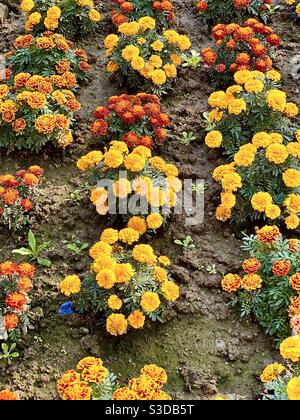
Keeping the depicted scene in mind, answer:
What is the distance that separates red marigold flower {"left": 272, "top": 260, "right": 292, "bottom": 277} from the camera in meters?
4.30

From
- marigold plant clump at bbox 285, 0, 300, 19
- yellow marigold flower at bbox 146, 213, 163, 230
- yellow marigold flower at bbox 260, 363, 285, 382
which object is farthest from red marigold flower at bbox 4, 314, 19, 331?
marigold plant clump at bbox 285, 0, 300, 19

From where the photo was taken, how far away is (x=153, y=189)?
4930mm

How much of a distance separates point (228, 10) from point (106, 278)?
4.40 m

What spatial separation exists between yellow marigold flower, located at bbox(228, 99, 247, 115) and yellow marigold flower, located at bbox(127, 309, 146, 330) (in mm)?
2335

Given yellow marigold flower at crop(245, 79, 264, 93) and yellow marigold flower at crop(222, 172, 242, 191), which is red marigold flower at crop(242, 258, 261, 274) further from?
yellow marigold flower at crop(245, 79, 264, 93)

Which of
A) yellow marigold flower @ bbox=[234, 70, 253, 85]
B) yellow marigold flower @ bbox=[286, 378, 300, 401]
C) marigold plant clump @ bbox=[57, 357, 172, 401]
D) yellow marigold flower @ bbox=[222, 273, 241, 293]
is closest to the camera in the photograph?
yellow marigold flower @ bbox=[286, 378, 300, 401]

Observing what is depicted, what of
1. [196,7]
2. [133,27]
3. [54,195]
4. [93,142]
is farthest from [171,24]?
[54,195]

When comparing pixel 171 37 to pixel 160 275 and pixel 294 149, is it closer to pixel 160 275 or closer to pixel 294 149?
pixel 294 149

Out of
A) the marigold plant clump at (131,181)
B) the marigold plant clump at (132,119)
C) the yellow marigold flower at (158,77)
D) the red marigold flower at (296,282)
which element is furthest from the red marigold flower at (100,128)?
the red marigold flower at (296,282)

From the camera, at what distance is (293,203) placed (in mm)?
4938

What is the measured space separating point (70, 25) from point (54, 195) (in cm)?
257

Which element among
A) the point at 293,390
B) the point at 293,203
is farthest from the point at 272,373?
the point at 293,203

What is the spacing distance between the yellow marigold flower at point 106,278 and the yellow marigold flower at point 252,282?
1.05 meters

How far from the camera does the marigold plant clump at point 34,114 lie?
5555 millimetres
